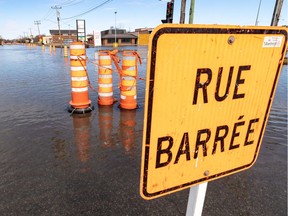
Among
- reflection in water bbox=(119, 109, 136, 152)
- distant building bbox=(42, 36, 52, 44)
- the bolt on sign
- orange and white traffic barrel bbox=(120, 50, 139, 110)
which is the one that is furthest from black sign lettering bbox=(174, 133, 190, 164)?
distant building bbox=(42, 36, 52, 44)

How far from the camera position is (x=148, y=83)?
94cm

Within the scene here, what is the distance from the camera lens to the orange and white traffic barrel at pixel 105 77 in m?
6.23

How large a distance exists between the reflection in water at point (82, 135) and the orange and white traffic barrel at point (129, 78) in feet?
4.19

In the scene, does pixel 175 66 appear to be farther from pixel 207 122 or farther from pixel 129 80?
pixel 129 80

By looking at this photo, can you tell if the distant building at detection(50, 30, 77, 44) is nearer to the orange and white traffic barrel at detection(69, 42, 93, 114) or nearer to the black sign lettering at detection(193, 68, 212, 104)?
the orange and white traffic barrel at detection(69, 42, 93, 114)

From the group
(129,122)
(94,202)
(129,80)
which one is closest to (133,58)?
(129,80)

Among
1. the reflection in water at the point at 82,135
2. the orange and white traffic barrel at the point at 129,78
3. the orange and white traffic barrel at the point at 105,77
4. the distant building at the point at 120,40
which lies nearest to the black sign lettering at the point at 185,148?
the reflection in water at the point at 82,135

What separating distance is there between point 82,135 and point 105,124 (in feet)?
2.59

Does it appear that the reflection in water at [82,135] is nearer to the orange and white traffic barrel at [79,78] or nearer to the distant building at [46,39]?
the orange and white traffic barrel at [79,78]

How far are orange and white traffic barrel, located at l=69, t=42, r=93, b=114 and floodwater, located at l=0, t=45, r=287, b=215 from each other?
1.09 ft

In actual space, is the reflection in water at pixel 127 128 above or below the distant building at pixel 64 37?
below

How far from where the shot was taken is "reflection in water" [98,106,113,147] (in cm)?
450

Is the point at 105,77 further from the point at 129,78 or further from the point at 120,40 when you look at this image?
the point at 120,40

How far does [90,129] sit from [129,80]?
6.46 ft
